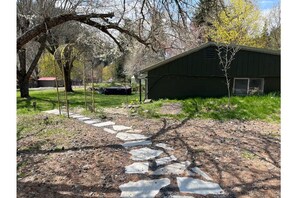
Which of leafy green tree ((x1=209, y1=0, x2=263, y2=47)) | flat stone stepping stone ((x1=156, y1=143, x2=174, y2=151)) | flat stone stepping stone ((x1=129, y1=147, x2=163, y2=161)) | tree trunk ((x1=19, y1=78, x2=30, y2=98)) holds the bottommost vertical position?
flat stone stepping stone ((x1=129, y1=147, x2=163, y2=161))

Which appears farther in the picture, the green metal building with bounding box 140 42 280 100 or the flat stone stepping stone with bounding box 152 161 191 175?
the green metal building with bounding box 140 42 280 100

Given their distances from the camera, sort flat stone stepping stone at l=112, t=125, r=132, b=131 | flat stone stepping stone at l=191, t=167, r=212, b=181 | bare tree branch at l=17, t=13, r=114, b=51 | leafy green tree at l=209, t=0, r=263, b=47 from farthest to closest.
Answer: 1. leafy green tree at l=209, t=0, r=263, b=47
2. flat stone stepping stone at l=112, t=125, r=132, b=131
3. bare tree branch at l=17, t=13, r=114, b=51
4. flat stone stepping stone at l=191, t=167, r=212, b=181

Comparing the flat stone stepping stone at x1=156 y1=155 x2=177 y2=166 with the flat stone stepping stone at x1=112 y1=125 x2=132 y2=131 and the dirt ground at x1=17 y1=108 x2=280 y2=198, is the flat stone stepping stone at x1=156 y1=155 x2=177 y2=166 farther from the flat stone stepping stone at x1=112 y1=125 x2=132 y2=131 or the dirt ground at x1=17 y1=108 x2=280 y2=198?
the flat stone stepping stone at x1=112 y1=125 x2=132 y2=131

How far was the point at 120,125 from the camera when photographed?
17.0 ft

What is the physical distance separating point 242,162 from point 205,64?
8.03m

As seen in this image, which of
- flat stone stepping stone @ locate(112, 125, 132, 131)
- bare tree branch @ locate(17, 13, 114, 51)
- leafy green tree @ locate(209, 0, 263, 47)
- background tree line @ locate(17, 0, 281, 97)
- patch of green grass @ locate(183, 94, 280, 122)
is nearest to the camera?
bare tree branch @ locate(17, 13, 114, 51)

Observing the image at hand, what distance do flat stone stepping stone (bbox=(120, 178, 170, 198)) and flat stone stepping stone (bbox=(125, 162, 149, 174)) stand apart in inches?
10.5

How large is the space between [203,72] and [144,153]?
8017mm

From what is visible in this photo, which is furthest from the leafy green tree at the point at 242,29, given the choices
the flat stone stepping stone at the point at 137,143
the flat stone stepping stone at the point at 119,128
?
the flat stone stepping stone at the point at 137,143

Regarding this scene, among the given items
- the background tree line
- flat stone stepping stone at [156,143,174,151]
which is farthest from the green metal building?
flat stone stepping stone at [156,143,174,151]

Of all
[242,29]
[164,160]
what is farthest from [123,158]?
[242,29]

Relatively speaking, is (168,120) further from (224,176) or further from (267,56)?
(267,56)

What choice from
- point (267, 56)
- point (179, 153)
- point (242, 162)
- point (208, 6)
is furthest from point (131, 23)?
point (267, 56)

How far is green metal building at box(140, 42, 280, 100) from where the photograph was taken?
33.6 feet
